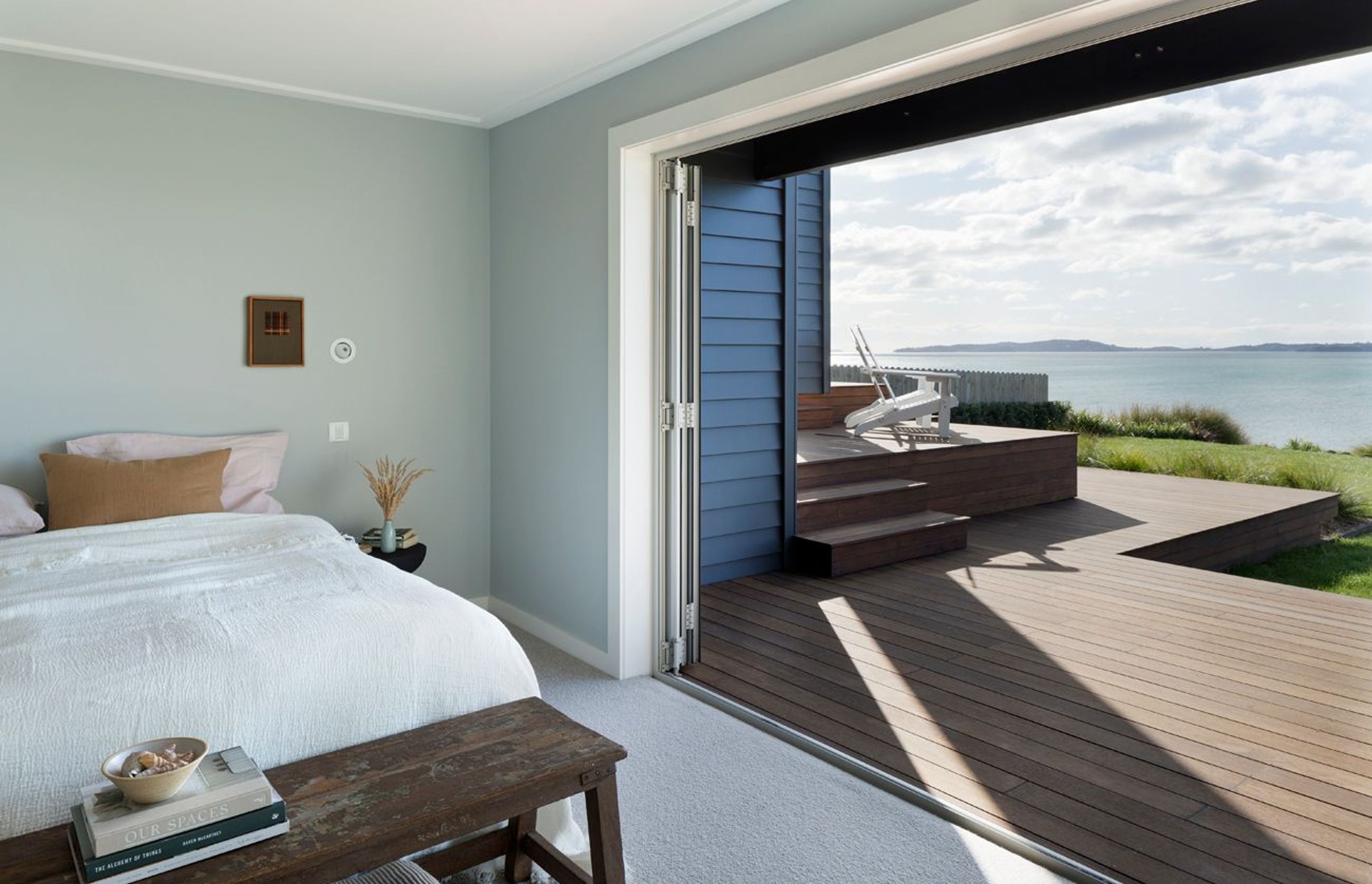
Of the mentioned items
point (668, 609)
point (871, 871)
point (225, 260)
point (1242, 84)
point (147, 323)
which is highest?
point (1242, 84)

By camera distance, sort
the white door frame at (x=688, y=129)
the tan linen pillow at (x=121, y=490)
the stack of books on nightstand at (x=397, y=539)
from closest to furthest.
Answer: the white door frame at (x=688, y=129)
the tan linen pillow at (x=121, y=490)
the stack of books on nightstand at (x=397, y=539)

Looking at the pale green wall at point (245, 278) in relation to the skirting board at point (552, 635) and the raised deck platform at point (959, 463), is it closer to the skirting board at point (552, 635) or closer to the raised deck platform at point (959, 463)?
the skirting board at point (552, 635)

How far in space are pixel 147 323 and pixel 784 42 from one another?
9.40 ft

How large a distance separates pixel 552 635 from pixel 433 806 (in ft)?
8.27

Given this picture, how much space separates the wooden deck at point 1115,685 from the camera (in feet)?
8.78

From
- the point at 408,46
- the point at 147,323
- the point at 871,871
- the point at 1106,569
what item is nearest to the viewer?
the point at 871,871

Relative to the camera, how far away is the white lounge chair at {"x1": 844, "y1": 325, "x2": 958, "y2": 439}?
754 centimetres

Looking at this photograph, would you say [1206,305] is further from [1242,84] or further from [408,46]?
[408,46]

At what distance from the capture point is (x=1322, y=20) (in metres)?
3.01

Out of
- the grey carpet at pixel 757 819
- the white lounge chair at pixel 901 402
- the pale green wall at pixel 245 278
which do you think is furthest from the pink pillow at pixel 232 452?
the white lounge chair at pixel 901 402

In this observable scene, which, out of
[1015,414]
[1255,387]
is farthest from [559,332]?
[1015,414]

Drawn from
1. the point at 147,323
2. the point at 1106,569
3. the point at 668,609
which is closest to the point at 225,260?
the point at 147,323

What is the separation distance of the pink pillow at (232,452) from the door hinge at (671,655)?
5.87 ft

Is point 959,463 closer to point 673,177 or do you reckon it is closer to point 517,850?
point 673,177
